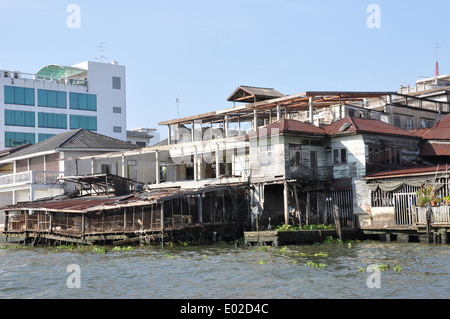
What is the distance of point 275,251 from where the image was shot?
1112 inches

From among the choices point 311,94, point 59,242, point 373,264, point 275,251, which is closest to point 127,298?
point 373,264

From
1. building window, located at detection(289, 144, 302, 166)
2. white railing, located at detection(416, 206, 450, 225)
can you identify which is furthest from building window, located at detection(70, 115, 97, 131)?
white railing, located at detection(416, 206, 450, 225)

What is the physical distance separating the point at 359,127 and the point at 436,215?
7.95 metres

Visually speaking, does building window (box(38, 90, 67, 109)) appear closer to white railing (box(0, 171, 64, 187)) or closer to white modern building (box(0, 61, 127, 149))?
white modern building (box(0, 61, 127, 149))

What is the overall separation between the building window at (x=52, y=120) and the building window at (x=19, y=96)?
1753 mm

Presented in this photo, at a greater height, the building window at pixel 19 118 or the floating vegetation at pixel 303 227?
the building window at pixel 19 118

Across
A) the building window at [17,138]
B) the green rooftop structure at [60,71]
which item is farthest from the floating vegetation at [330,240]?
the green rooftop structure at [60,71]

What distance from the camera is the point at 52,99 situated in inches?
2514

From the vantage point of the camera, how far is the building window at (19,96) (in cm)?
6138

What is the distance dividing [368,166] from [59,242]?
19073 mm

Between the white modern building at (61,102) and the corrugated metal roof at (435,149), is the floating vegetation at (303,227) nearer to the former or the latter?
the corrugated metal roof at (435,149)

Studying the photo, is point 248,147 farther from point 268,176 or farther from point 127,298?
point 127,298

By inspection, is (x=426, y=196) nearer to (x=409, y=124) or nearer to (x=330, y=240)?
(x=330, y=240)

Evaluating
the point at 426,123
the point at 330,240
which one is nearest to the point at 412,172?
the point at 330,240
